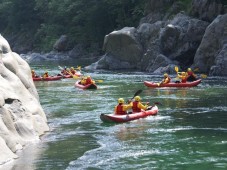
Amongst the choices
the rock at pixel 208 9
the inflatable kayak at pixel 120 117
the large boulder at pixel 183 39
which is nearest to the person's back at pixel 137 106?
the inflatable kayak at pixel 120 117

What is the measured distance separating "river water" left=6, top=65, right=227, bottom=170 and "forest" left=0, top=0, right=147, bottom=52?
30.0 metres

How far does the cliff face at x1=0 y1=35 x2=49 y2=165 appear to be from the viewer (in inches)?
505

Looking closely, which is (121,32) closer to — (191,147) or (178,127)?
(178,127)

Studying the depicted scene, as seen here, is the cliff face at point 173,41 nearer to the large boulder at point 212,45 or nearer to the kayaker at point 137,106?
the large boulder at point 212,45

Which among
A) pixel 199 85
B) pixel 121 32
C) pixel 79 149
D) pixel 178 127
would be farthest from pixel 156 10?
pixel 79 149

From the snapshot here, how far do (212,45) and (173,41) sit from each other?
4.18 meters

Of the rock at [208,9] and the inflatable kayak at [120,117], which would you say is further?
the rock at [208,9]

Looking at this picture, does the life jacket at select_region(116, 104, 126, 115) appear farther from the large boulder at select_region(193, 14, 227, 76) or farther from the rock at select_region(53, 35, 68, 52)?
the rock at select_region(53, 35, 68, 52)

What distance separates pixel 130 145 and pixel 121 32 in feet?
95.7

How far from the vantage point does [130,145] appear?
14.0 metres

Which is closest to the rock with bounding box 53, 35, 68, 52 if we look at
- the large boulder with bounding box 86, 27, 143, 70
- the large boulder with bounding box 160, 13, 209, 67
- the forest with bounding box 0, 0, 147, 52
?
the forest with bounding box 0, 0, 147, 52

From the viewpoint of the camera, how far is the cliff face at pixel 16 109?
1283cm

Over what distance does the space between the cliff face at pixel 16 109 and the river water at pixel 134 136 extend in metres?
0.36

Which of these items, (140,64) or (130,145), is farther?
(140,64)
